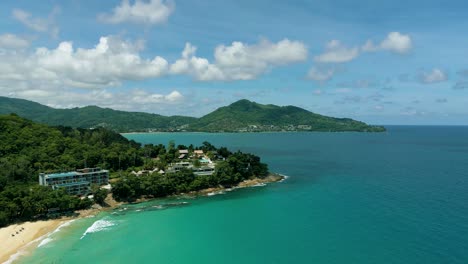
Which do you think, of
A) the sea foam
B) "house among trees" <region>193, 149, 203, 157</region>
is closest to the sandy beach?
the sea foam

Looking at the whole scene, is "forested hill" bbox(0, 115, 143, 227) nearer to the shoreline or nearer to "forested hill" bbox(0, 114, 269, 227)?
"forested hill" bbox(0, 114, 269, 227)

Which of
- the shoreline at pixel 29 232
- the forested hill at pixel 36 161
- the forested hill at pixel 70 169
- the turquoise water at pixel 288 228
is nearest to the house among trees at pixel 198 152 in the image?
the forested hill at pixel 70 169

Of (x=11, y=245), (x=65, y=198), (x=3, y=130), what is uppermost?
(x=3, y=130)

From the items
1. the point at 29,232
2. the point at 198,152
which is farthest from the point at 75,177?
the point at 198,152

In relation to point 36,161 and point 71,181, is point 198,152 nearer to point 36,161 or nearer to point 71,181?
point 36,161

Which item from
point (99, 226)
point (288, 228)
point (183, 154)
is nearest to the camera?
point (288, 228)

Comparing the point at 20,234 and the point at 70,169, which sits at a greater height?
the point at 70,169

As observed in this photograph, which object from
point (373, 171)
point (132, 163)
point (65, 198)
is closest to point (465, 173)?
point (373, 171)

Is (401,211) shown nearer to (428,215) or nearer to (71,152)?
(428,215)

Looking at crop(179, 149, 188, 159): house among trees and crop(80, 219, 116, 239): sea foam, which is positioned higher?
crop(179, 149, 188, 159): house among trees
